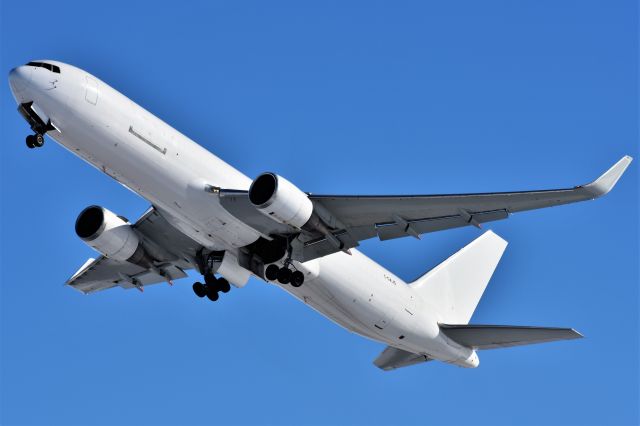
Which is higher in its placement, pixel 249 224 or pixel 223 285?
pixel 249 224

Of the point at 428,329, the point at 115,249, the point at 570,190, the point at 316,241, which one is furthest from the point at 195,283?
the point at 570,190

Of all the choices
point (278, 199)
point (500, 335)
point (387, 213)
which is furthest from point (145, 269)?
point (500, 335)

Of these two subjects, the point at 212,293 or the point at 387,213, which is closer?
the point at 387,213

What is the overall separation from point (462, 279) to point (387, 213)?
1146 cm

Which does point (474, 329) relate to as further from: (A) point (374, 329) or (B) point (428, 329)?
(A) point (374, 329)

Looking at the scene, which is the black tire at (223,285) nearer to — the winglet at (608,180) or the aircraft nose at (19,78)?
the aircraft nose at (19,78)

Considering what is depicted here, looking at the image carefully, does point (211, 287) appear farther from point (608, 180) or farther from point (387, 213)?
point (608, 180)

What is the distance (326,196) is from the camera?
31.5 meters

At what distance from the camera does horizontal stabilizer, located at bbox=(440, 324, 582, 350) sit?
1374 inches

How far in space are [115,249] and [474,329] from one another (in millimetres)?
13620

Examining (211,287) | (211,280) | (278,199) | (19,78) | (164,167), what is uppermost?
(278,199)

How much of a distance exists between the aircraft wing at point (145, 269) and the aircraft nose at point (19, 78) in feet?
24.4

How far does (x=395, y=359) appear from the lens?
131 ft

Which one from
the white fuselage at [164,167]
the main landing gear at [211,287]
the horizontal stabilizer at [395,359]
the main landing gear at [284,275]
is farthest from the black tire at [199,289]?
the horizontal stabilizer at [395,359]
